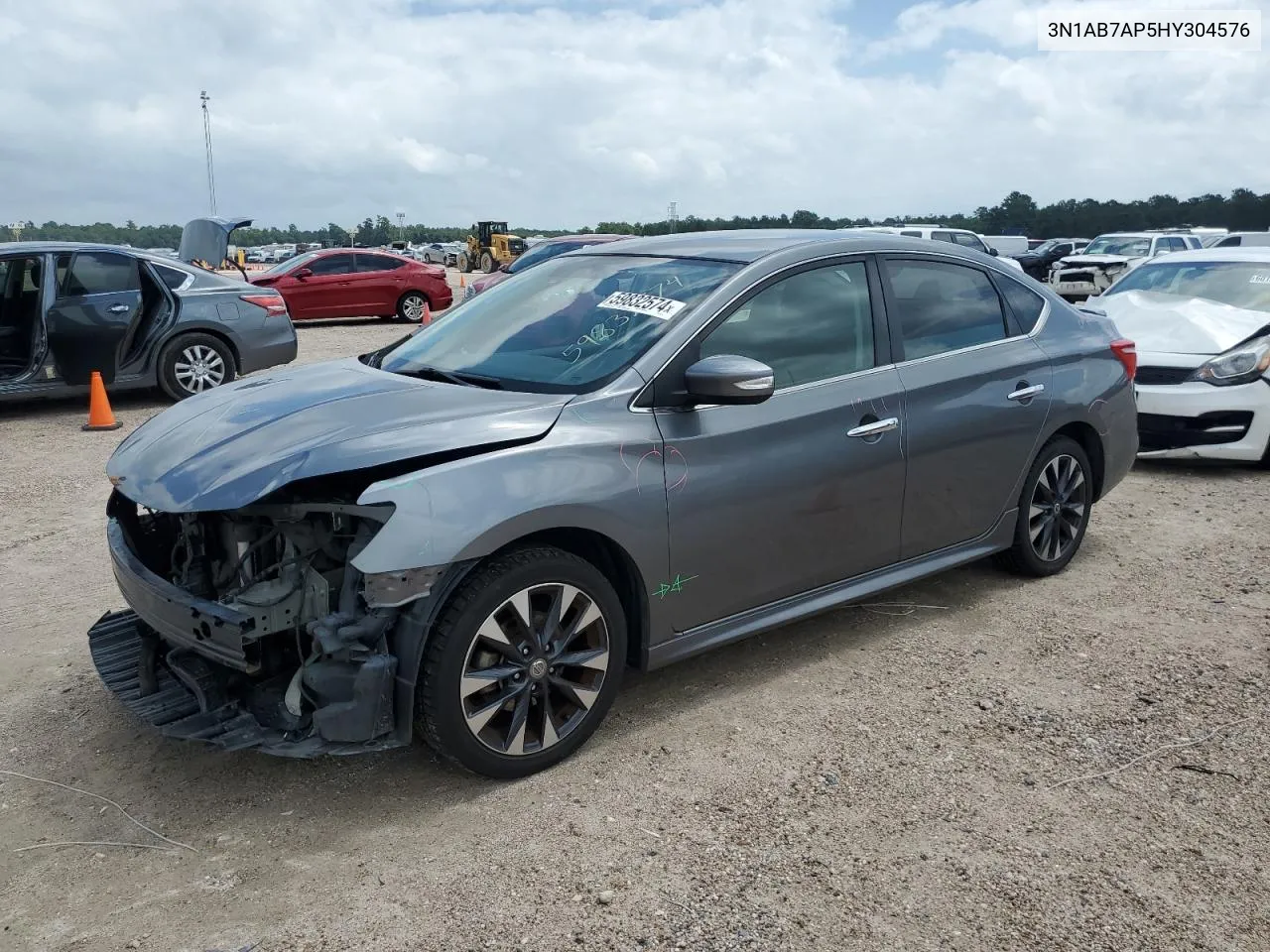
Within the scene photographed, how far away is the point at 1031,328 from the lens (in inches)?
197

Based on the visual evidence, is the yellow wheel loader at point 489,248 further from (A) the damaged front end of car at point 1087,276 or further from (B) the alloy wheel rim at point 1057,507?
(B) the alloy wheel rim at point 1057,507

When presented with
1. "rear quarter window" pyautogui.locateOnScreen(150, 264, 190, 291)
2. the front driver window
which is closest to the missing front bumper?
the front driver window

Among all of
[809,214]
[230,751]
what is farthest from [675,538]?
[809,214]

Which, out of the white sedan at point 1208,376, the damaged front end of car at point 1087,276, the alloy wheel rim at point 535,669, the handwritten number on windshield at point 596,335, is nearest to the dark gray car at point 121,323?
the handwritten number on windshield at point 596,335

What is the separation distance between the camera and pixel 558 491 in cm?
327

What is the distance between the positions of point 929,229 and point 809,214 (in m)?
12.5

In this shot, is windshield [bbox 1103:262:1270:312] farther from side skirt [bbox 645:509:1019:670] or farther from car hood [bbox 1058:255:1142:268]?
car hood [bbox 1058:255:1142:268]

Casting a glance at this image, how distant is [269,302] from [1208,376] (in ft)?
28.1

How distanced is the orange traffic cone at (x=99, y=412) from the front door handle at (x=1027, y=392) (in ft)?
24.9

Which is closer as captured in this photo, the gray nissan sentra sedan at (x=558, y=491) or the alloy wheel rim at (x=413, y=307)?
the gray nissan sentra sedan at (x=558, y=491)

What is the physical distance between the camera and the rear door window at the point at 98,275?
9.29 metres

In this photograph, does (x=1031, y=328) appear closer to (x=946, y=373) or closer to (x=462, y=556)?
(x=946, y=373)

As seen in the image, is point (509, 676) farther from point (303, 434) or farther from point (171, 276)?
point (171, 276)

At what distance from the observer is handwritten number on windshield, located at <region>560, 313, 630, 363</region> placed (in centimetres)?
381
